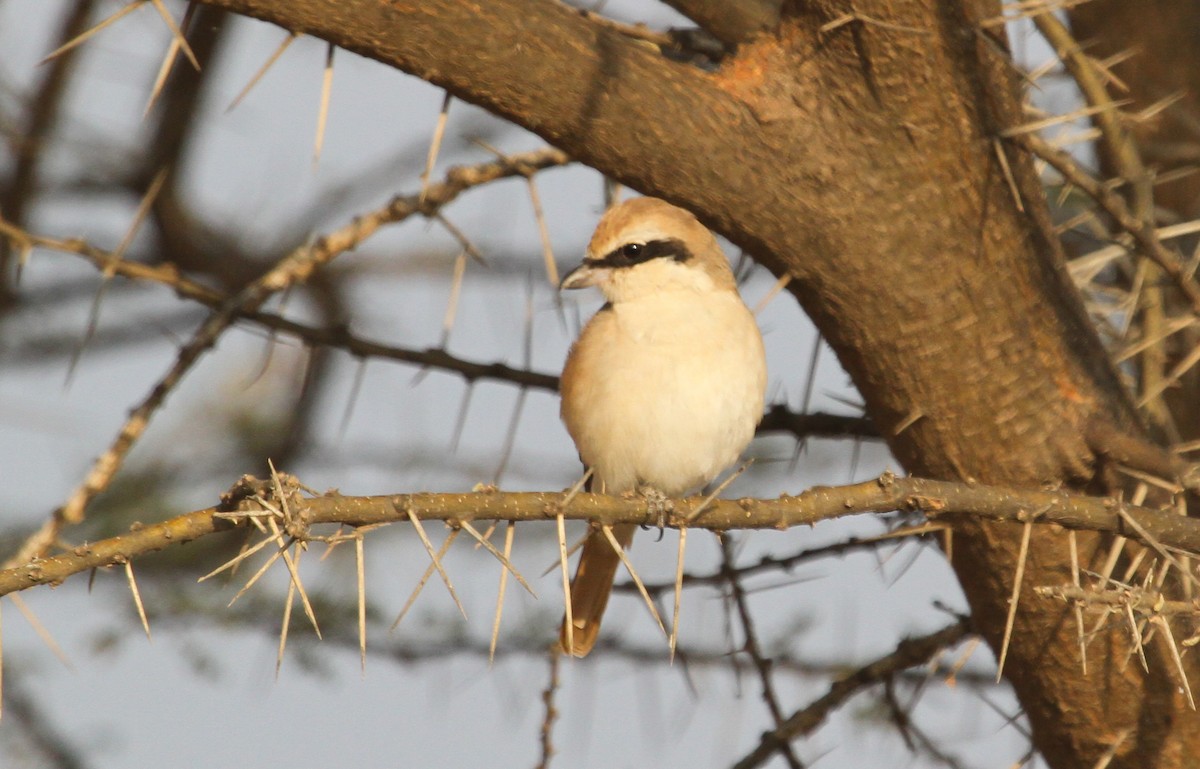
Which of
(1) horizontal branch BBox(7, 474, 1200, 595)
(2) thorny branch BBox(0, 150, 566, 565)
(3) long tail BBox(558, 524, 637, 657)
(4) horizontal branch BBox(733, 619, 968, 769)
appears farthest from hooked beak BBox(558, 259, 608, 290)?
(1) horizontal branch BBox(7, 474, 1200, 595)

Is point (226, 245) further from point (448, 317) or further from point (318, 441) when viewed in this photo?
point (448, 317)

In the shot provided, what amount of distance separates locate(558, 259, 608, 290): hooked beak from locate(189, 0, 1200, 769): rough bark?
1.06 metres

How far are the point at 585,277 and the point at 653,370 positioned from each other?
45 centimetres

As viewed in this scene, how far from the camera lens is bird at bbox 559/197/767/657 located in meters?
3.39

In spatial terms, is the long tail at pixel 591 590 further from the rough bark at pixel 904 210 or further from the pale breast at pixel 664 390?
the rough bark at pixel 904 210

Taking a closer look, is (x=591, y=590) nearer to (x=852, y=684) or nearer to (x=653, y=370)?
(x=653, y=370)

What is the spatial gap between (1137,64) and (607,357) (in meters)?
1.90

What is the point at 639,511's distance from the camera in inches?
84.4

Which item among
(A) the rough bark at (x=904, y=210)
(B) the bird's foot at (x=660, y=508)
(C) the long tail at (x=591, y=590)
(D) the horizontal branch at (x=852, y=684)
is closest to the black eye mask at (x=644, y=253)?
(C) the long tail at (x=591, y=590)

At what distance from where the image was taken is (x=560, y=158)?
11.3 ft

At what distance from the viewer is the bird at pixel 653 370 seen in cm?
339

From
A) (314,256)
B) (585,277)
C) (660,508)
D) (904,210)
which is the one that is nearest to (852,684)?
(660,508)

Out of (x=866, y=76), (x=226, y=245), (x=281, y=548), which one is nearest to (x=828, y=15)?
(x=866, y=76)

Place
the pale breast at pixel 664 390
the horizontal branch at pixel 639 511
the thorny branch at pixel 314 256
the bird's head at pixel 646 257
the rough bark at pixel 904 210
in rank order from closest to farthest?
1. the horizontal branch at pixel 639 511
2. the rough bark at pixel 904 210
3. the thorny branch at pixel 314 256
4. the pale breast at pixel 664 390
5. the bird's head at pixel 646 257
